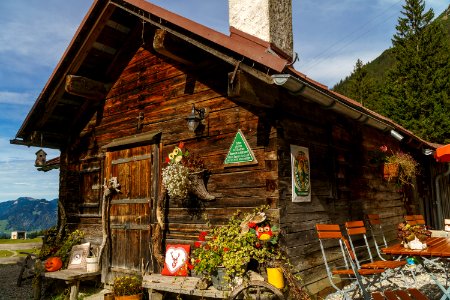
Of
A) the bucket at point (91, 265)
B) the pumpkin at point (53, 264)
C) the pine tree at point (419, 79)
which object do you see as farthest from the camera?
the pine tree at point (419, 79)

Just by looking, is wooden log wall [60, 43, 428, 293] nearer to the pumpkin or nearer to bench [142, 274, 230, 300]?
bench [142, 274, 230, 300]

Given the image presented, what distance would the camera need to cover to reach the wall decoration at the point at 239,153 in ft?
17.1

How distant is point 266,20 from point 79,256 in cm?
585

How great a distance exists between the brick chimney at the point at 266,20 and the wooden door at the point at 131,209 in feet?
8.94

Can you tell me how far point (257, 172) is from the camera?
203 inches

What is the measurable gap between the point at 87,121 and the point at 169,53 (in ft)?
11.7

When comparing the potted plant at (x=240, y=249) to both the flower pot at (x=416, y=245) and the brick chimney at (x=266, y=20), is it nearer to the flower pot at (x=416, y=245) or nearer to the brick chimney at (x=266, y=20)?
the flower pot at (x=416, y=245)

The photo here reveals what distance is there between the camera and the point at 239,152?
17.6 feet

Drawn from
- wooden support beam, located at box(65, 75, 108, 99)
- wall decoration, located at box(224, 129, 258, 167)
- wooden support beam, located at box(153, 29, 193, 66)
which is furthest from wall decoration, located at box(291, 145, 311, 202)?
wooden support beam, located at box(65, 75, 108, 99)

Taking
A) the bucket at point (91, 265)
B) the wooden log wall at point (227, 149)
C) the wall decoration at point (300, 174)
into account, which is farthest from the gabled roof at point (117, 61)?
the bucket at point (91, 265)

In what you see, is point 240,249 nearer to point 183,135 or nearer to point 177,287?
point 177,287

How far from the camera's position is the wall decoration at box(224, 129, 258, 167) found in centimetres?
522

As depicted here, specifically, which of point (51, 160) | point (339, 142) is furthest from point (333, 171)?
point (51, 160)

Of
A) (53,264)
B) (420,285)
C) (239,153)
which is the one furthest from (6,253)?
(420,285)
